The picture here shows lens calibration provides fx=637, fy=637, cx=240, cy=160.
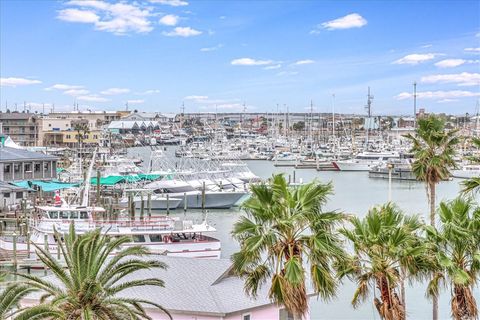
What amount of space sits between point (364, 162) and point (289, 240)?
403ft

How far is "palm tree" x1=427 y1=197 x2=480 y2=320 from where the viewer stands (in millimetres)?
14945

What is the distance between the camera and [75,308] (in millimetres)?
13508

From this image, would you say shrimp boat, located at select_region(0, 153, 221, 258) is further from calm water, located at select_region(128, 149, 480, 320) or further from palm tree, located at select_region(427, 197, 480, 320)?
palm tree, located at select_region(427, 197, 480, 320)

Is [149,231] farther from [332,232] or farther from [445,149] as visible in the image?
[332,232]

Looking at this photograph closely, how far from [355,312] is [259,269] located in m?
17.5

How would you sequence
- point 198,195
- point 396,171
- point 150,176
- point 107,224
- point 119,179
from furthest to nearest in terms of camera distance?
1. point 396,171
2. point 150,176
3. point 119,179
4. point 198,195
5. point 107,224

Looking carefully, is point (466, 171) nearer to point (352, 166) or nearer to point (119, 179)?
point (352, 166)

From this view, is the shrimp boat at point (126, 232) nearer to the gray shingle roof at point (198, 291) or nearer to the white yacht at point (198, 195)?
the gray shingle roof at point (198, 291)

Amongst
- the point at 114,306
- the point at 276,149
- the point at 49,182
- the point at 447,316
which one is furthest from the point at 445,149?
the point at 276,149

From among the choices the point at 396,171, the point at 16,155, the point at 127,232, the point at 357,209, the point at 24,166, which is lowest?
the point at 357,209

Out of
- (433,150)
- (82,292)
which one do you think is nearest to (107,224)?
(433,150)

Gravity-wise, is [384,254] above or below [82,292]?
above

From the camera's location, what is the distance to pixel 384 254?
14625 millimetres

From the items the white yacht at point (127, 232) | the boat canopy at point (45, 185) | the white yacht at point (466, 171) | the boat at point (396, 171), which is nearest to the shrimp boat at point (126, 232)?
the white yacht at point (127, 232)
